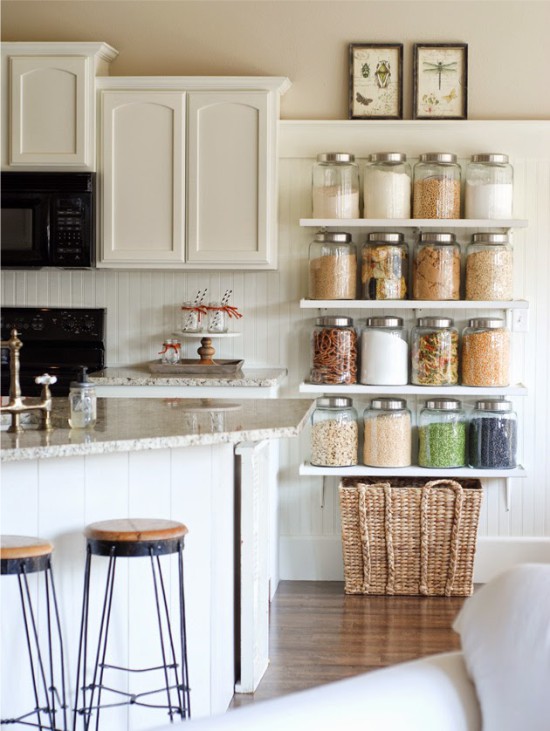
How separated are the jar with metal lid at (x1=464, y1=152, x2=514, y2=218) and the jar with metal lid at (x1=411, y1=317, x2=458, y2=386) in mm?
489

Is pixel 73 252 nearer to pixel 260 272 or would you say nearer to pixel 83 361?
pixel 83 361

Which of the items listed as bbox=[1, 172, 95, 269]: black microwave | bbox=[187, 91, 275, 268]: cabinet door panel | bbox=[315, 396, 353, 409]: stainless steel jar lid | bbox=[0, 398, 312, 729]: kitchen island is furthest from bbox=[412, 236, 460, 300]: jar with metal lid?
bbox=[0, 398, 312, 729]: kitchen island

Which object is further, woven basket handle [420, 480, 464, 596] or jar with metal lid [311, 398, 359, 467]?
jar with metal lid [311, 398, 359, 467]

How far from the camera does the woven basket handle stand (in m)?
4.52

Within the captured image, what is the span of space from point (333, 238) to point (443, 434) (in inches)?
37.8

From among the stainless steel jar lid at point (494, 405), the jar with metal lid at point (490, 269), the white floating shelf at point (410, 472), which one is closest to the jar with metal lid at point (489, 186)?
the jar with metal lid at point (490, 269)

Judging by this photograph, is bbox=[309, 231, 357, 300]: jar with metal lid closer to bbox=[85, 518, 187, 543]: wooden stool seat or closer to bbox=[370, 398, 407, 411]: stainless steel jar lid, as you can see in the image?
bbox=[370, 398, 407, 411]: stainless steel jar lid

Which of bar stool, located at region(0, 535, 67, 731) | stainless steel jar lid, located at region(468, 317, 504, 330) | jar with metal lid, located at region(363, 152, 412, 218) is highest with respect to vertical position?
jar with metal lid, located at region(363, 152, 412, 218)

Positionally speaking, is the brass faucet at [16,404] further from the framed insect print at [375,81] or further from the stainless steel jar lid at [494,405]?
the framed insect print at [375,81]

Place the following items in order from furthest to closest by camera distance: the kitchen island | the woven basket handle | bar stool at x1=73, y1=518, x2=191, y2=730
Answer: the woven basket handle → the kitchen island → bar stool at x1=73, y1=518, x2=191, y2=730

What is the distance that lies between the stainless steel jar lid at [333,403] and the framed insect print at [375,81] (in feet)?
4.12

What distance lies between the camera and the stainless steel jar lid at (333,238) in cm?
463

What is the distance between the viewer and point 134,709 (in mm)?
2824

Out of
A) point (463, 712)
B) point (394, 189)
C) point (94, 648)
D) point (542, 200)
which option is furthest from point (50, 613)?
point (542, 200)
